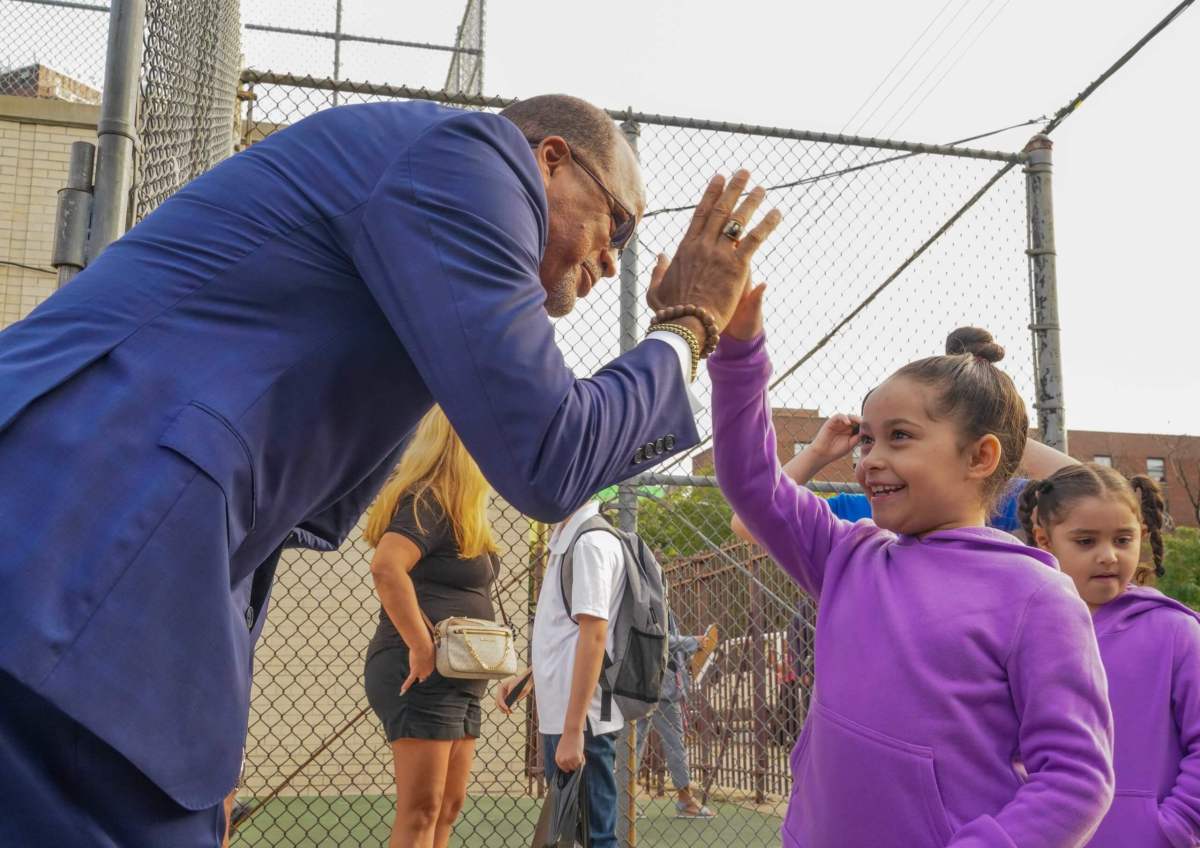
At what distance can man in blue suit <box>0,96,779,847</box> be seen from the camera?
3.56 ft

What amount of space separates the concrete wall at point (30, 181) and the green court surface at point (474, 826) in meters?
4.49

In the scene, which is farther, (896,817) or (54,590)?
(896,817)

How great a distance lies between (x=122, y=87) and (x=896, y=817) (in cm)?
210

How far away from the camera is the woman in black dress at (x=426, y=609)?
4.02 metres

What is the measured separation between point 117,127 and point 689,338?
1.49 m

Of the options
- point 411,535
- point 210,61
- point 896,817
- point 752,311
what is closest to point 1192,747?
point 896,817

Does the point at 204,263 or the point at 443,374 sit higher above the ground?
the point at 204,263

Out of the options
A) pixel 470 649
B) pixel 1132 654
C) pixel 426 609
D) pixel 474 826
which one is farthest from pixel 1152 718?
pixel 474 826

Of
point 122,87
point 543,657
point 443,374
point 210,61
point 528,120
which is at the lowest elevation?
point 543,657

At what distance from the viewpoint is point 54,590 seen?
1.07 meters

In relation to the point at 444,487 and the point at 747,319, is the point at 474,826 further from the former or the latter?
the point at 747,319

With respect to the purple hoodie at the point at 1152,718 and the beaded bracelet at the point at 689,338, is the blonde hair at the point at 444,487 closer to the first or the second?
the purple hoodie at the point at 1152,718

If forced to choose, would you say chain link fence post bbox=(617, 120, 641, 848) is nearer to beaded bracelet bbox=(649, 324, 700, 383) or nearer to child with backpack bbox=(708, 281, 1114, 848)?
child with backpack bbox=(708, 281, 1114, 848)

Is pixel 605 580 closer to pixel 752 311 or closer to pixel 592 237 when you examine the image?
pixel 752 311
